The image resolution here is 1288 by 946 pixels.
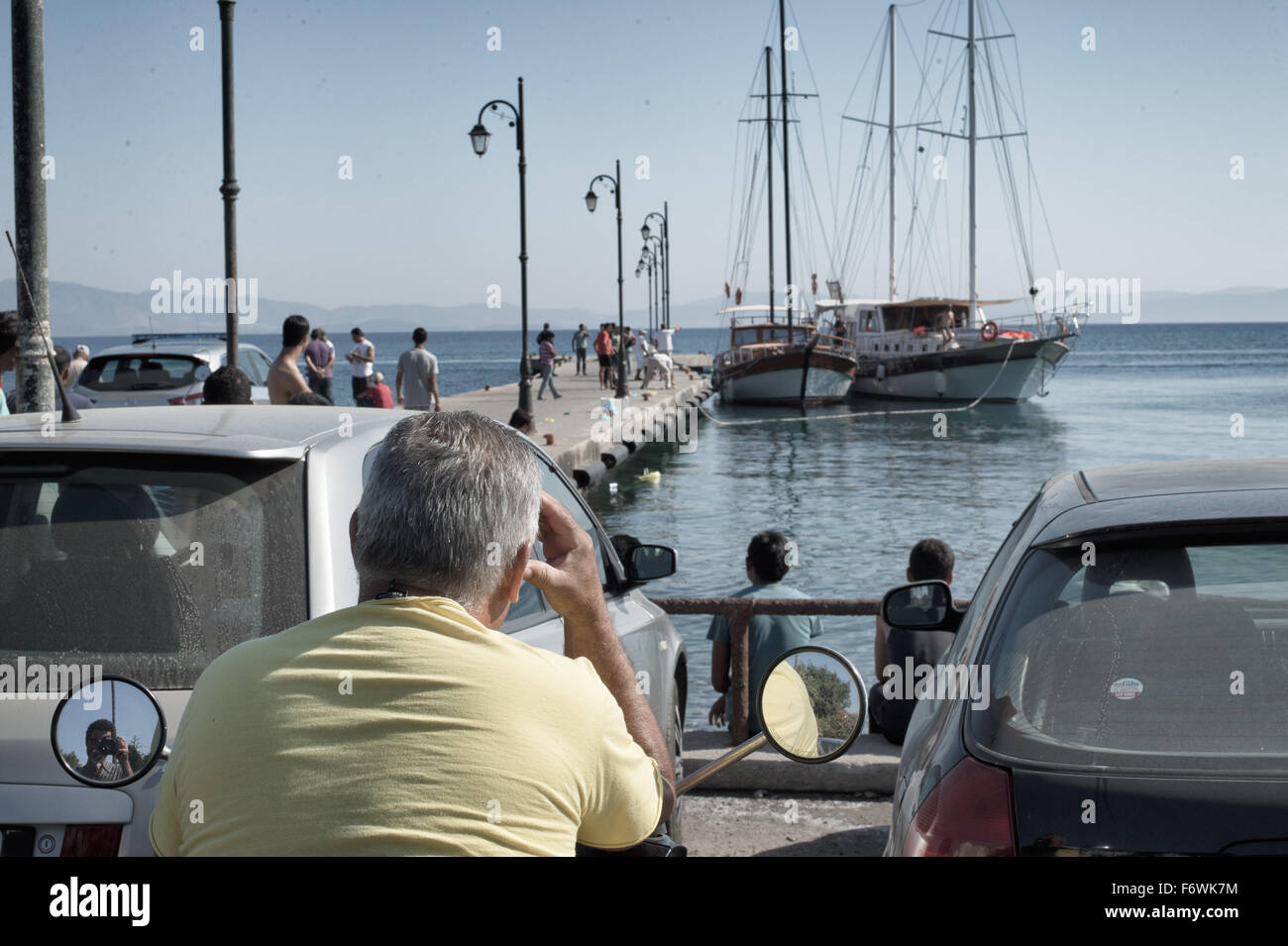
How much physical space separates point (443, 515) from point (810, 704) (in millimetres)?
1057

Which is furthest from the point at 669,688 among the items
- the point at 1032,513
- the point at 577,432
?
the point at 577,432

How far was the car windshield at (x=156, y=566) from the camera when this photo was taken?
9.09 ft

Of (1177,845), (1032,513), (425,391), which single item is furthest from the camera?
(425,391)

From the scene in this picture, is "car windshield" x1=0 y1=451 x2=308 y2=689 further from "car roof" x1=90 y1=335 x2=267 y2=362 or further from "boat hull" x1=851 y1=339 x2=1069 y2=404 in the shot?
"boat hull" x1=851 y1=339 x2=1069 y2=404

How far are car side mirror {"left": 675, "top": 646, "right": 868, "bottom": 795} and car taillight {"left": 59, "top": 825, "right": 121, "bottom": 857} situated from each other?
3.16 feet

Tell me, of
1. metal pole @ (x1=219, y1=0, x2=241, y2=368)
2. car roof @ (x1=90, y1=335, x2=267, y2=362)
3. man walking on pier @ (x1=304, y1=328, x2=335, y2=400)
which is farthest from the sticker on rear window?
man walking on pier @ (x1=304, y1=328, x2=335, y2=400)

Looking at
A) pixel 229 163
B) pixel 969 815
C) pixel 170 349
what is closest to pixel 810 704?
pixel 969 815

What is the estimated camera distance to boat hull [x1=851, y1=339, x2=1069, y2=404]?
174ft

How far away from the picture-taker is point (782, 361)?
1959 inches
